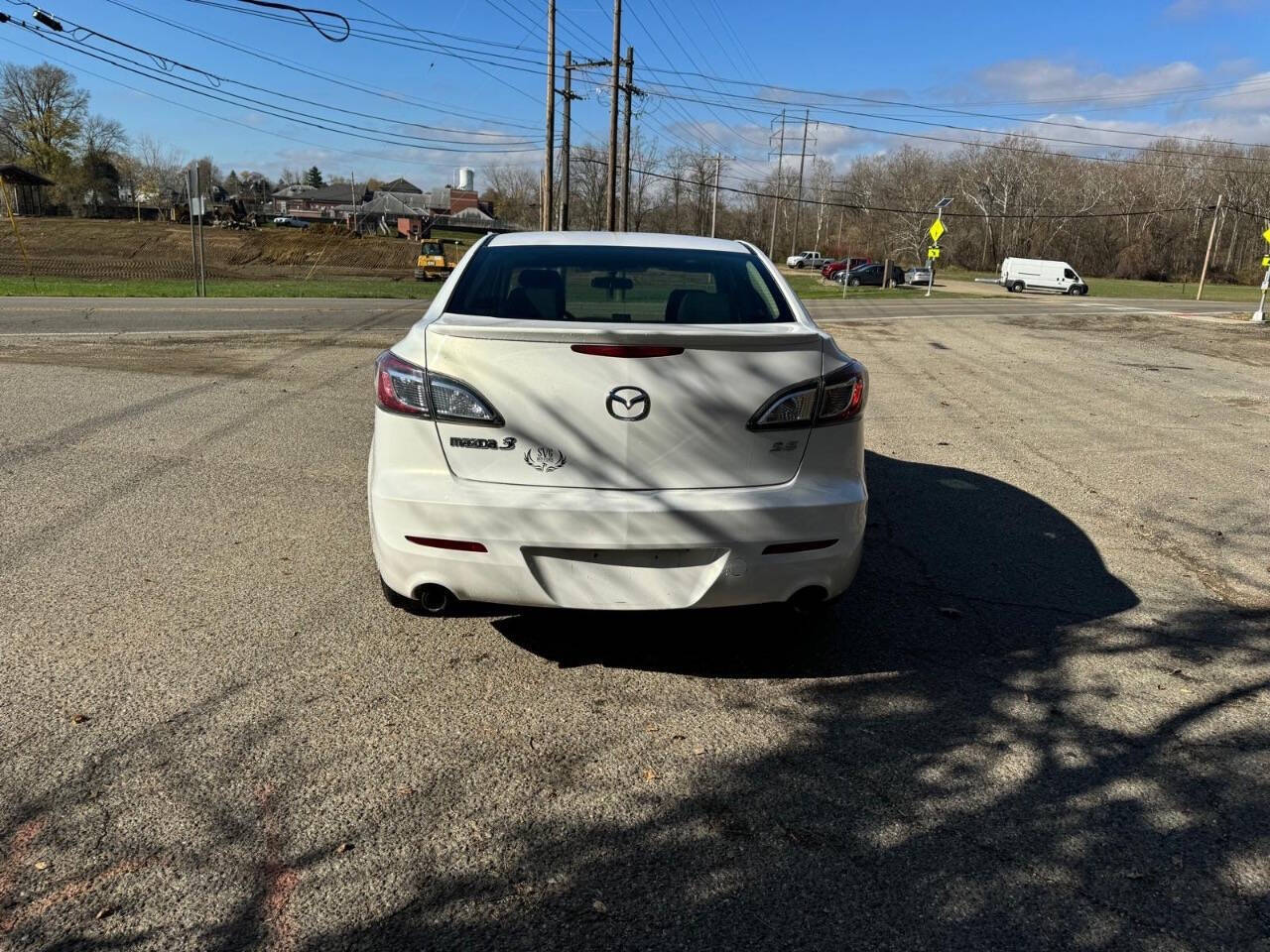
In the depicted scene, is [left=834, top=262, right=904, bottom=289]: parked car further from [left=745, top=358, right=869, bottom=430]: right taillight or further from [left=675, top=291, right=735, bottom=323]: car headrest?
[left=745, top=358, right=869, bottom=430]: right taillight

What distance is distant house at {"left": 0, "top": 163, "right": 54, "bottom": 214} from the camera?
72750 millimetres

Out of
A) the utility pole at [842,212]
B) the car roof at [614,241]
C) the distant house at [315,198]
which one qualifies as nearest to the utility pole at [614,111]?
the car roof at [614,241]

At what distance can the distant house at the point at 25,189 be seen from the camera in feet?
239

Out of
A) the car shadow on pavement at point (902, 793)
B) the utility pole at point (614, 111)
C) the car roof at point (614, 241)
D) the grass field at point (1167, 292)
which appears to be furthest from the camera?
the grass field at point (1167, 292)

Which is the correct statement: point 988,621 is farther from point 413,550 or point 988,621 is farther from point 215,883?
point 215,883

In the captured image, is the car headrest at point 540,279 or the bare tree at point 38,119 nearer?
the car headrest at point 540,279

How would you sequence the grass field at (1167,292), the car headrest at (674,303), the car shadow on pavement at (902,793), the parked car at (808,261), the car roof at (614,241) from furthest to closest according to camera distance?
1. the parked car at (808,261)
2. the grass field at (1167,292)
3. the car roof at (614,241)
4. the car headrest at (674,303)
5. the car shadow on pavement at (902,793)

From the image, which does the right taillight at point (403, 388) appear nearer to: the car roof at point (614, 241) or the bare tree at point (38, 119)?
the car roof at point (614, 241)

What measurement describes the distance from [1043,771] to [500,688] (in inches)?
73.7

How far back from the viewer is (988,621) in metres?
4.31

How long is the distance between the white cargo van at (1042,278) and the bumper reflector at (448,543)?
61.8 meters

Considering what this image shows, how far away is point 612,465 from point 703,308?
1.07m

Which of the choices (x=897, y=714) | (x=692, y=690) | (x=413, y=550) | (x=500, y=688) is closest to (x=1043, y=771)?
(x=897, y=714)

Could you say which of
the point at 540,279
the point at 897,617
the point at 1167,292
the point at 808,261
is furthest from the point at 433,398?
the point at 808,261
